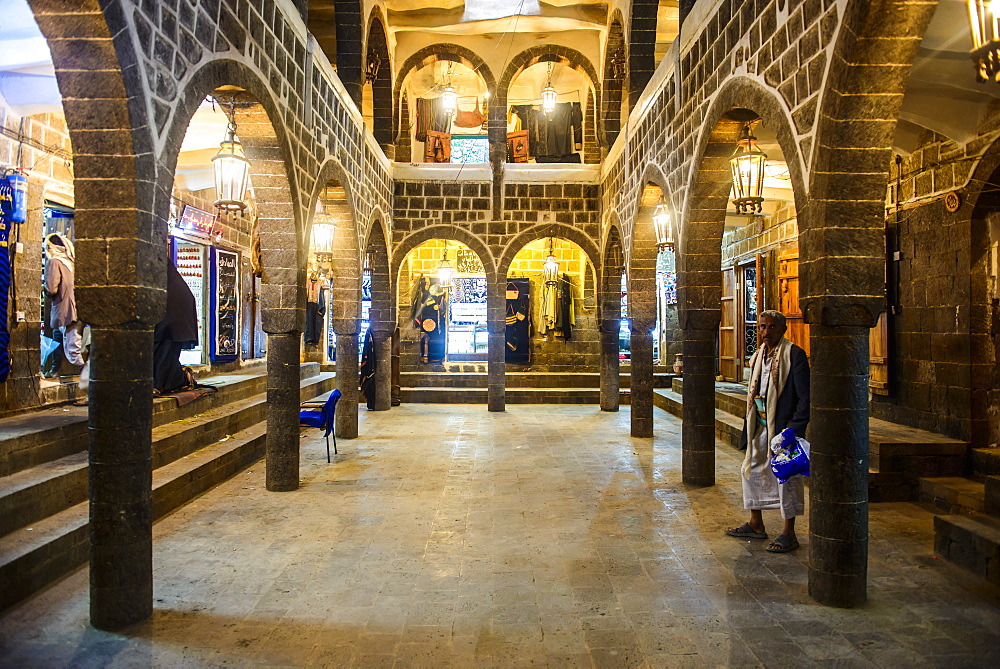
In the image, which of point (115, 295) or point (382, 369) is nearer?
point (115, 295)

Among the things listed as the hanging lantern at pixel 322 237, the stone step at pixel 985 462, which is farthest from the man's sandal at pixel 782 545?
the hanging lantern at pixel 322 237

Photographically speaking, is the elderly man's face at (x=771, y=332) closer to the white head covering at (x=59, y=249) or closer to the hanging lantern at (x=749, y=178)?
the hanging lantern at (x=749, y=178)

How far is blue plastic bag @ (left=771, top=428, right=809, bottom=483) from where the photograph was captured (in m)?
3.91

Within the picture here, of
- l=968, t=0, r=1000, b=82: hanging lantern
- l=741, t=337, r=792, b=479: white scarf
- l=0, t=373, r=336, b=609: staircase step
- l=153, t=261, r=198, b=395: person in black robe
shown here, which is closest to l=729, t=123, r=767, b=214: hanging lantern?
l=741, t=337, r=792, b=479: white scarf

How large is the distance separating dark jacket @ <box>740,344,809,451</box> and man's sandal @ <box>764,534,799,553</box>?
0.78m

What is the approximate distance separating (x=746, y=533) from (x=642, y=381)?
13.4 feet

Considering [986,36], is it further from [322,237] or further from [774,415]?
[322,237]

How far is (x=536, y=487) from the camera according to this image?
6082mm

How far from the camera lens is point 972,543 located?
3.86m

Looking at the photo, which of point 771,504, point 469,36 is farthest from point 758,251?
point 771,504

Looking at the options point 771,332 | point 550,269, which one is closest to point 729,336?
point 550,269

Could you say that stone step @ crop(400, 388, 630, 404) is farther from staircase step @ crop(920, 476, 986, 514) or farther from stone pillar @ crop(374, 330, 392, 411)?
staircase step @ crop(920, 476, 986, 514)

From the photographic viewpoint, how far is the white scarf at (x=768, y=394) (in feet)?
13.6

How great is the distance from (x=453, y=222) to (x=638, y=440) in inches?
203
